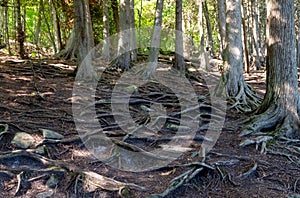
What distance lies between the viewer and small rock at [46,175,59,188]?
4.25 meters

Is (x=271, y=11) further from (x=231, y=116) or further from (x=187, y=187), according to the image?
(x=187, y=187)

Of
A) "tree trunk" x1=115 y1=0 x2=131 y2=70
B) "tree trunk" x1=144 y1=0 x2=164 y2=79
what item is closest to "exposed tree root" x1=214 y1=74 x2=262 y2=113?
"tree trunk" x1=144 y1=0 x2=164 y2=79

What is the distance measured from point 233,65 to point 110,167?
574 cm

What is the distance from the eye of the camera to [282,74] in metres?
6.40

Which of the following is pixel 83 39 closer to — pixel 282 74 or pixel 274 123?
pixel 282 74

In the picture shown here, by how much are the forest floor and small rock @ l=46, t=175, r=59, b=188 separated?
0.5 inches

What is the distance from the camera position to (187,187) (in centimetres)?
445

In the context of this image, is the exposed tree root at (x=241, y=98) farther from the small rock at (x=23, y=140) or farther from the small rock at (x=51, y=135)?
the small rock at (x=23, y=140)

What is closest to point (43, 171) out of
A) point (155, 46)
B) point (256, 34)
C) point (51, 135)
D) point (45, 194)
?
point (45, 194)

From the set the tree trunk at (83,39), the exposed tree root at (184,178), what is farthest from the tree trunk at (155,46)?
the exposed tree root at (184,178)

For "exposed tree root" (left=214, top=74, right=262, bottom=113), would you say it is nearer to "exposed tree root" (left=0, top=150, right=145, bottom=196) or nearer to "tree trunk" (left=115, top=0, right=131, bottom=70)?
"tree trunk" (left=115, top=0, right=131, bottom=70)

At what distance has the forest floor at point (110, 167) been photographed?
167 inches

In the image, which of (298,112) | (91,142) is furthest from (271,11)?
(91,142)

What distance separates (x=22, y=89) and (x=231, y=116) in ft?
16.7
